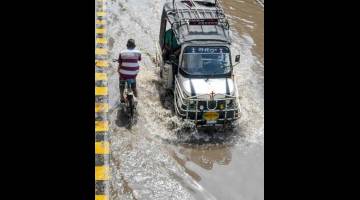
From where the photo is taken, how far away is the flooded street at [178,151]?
29.0 feet

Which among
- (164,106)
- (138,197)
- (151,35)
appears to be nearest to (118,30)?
(151,35)

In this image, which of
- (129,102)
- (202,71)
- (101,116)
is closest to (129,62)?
(129,102)

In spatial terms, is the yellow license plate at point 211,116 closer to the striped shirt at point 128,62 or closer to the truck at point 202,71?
the truck at point 202,71

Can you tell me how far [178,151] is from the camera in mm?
10062

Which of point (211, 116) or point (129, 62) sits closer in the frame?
point (211, 116)

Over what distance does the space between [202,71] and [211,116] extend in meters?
1.28

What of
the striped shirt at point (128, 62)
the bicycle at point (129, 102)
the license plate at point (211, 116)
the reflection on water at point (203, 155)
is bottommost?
the reflection on water at point (203, 155)

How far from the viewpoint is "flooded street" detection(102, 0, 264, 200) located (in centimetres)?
884

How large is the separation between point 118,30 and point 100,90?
15.8 feet

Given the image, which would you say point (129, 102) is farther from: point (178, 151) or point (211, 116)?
point (211, 116)

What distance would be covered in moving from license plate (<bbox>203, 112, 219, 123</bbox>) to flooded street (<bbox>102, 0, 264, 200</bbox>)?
21.8 inches

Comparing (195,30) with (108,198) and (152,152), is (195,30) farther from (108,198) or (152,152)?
(108,198)

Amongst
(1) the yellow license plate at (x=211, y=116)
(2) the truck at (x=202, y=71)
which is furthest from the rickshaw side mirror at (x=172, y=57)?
(1) the yellow license plate at (x=211, y=116)

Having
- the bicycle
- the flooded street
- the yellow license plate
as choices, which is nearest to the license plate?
the yellow license plate
